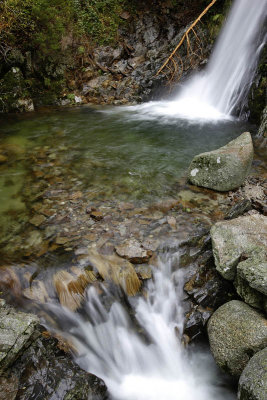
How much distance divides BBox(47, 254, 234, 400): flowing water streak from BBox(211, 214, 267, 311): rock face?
0.70m

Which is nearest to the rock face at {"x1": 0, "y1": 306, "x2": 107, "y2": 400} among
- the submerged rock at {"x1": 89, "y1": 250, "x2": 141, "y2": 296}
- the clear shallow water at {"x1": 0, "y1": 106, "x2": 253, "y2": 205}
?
the submerged rock at {"x1": 89, "y1": 250, "x2": 141, "y2": 296}

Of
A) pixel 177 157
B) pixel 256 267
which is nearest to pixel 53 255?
pixel 256 267

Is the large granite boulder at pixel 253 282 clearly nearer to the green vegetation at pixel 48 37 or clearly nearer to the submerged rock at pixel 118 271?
the submerged rock at pixel 118 271

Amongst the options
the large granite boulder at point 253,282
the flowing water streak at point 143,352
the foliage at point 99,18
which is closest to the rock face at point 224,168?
the large granite boulder at point 253,282

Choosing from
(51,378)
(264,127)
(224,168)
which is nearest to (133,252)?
(51,378)

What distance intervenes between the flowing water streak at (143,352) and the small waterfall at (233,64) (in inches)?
266

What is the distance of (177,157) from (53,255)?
3525 millimetres

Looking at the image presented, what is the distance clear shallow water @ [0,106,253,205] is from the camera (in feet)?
16.2

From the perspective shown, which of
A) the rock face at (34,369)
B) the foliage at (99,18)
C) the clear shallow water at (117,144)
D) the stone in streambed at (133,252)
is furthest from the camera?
the foliage at (99,18)

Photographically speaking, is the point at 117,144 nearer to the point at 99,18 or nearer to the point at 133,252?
the point at 133,252

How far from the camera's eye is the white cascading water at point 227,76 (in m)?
7.99

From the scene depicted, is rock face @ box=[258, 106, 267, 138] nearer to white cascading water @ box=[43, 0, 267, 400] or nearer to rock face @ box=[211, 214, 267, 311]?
rock face @ box=[211, 214, 267, 311]

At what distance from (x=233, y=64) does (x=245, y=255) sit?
7.58 metres

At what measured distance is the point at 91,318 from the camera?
9.93 feet
